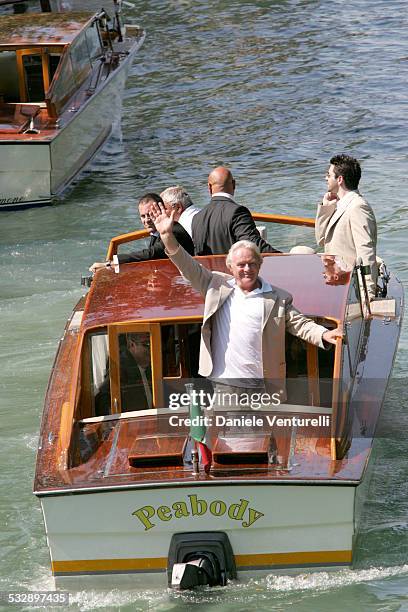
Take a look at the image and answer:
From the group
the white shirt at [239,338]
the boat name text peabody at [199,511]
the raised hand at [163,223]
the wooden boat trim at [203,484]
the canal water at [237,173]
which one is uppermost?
the raised hand at [163,223]

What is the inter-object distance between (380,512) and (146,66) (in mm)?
14985

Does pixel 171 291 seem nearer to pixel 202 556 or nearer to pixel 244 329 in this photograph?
pixel 244 329

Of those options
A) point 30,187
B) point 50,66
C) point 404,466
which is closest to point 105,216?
point 30,187

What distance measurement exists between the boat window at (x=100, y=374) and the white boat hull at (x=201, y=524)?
39.0 inches

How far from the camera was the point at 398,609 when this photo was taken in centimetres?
608

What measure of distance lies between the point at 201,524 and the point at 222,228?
2.30 m

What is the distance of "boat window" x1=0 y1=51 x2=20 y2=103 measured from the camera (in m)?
14.9

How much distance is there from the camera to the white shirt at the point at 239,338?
6.23 metres

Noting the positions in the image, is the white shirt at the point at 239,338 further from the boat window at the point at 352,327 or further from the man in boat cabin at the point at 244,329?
the boat window at the point at 352,327

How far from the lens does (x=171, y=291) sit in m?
6.82

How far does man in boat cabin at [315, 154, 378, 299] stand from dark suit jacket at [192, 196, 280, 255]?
49cm

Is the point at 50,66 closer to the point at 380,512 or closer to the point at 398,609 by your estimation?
the point at 380,512

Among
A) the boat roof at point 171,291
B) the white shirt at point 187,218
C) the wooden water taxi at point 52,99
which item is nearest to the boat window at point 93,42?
the wooden water taxi at point 52,99

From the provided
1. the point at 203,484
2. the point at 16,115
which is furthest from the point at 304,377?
the point at 16,115
